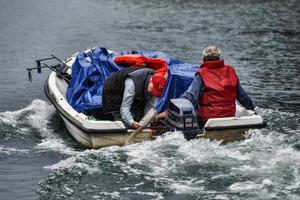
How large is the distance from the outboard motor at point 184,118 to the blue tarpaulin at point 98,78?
75 centimetres

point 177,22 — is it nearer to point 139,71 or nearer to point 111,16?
point 111,16

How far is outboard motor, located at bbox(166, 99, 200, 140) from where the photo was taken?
1041 centimetres

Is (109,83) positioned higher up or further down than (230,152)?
higher up

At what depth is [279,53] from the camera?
24.3 m

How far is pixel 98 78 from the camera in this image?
13352 mm

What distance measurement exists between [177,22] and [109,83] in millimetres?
23284

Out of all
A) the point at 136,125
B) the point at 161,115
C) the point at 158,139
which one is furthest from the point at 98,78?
the point at 158,139

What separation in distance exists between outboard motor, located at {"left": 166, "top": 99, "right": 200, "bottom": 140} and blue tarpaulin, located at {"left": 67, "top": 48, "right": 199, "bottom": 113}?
29.4 inches

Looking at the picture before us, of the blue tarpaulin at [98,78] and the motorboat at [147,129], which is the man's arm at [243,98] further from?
the blue tarpaulin at [98,78]

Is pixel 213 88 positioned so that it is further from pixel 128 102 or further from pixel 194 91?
pixel 128 102

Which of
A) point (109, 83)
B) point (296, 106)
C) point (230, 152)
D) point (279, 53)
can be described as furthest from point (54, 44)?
point (230, 152)

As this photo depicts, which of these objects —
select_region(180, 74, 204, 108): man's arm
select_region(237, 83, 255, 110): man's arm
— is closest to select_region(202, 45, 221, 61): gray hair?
select_region(180, 74, 204, 108): man's arm

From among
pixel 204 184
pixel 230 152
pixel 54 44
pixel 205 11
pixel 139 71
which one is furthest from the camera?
pixel 205 11

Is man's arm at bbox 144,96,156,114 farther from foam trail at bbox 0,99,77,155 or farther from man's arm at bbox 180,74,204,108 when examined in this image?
foam trail at bbox 0,99,77,155
